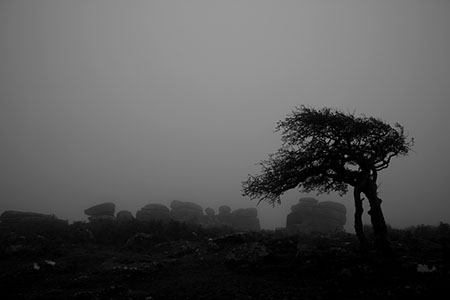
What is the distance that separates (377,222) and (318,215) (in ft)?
164

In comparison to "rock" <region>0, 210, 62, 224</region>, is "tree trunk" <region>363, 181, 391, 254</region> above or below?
above

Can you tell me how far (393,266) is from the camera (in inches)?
452

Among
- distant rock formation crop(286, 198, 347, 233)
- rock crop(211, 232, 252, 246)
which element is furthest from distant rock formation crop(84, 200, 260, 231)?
rock crop(211, 232, 252, 246)

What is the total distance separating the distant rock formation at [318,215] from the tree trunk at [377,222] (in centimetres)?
4624

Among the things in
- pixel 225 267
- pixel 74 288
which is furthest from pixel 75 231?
pixel 225 267

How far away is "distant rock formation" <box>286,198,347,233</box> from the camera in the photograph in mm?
60438

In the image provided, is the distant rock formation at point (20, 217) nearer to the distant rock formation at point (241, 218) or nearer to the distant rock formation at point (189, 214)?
the distant rock formation at point (189, 214)

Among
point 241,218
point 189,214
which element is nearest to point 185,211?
point 189,214

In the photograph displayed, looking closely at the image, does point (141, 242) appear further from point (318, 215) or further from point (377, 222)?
point (318, 215)

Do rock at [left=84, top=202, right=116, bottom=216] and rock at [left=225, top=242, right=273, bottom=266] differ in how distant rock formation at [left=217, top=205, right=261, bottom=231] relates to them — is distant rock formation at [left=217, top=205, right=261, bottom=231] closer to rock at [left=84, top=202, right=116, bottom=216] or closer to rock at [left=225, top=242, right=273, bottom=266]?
rock at [left=84, top=202, right=116, bottom=216]

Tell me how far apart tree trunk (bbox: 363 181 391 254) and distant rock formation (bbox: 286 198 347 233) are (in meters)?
46.2

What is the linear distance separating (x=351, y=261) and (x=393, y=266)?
5.58ft

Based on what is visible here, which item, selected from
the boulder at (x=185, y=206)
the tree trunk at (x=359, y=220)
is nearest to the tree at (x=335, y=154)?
the tree trunk at (x=359, y=220)

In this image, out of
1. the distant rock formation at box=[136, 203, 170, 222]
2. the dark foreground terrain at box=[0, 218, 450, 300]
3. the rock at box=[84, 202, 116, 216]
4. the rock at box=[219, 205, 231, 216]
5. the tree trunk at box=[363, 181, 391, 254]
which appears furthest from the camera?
the rock at box=[219, 205, 231, 216]
